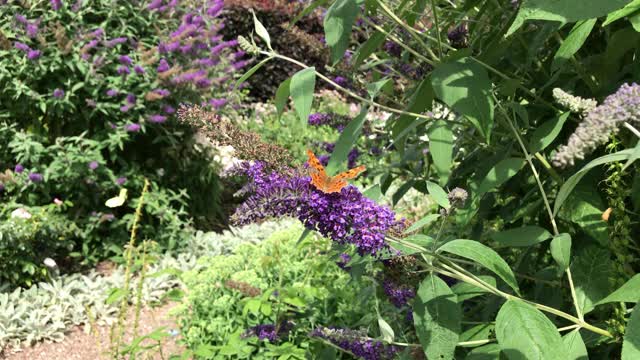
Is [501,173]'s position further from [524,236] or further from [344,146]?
[344,146]

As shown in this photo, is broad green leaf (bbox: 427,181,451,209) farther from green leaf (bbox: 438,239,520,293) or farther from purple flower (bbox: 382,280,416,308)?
purple flower (bbox: 382,280,416,308)

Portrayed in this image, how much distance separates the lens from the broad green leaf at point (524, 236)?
1381 mm

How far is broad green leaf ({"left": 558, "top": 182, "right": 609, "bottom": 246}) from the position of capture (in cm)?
147

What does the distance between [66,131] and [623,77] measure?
460 cm

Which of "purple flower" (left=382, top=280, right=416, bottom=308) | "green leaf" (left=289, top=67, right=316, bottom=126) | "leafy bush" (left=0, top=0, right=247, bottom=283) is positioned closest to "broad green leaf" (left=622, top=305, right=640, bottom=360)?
"green leaf" (left=289, top=67, right=316, bottom=126)

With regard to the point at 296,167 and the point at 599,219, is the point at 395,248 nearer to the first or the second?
the point at 296,167

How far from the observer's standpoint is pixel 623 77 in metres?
1.62

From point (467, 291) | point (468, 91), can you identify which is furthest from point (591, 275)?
point (468, 91)

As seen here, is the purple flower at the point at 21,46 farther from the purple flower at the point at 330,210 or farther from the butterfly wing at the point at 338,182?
the butterfly wing at the point at 338,182

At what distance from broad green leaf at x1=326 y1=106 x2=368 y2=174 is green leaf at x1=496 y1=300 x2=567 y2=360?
15.9 inches

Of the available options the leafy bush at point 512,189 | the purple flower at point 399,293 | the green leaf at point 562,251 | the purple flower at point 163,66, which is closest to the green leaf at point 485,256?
the leafy bush at point 512,189

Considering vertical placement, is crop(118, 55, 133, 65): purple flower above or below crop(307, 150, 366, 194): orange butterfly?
below

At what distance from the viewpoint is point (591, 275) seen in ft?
4.83

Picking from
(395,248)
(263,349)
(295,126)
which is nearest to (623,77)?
(395,248)
